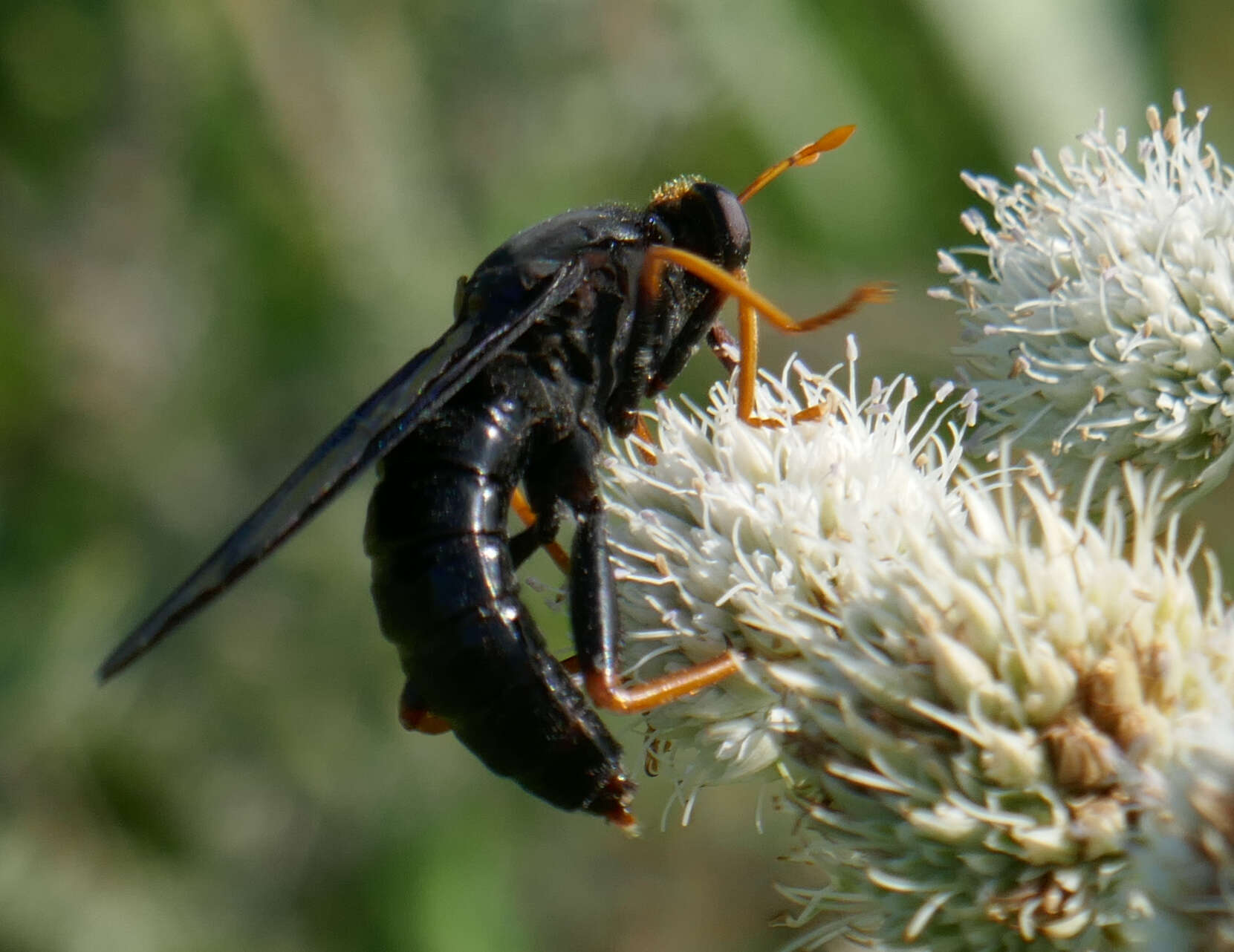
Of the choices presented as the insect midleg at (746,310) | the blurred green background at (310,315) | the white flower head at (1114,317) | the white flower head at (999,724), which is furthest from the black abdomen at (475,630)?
the blurred green background at (310,315)

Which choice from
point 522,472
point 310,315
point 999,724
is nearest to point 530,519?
point 522,472

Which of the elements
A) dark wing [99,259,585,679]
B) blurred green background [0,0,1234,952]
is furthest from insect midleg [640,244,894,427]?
blurred green background [0,0,1234,952]

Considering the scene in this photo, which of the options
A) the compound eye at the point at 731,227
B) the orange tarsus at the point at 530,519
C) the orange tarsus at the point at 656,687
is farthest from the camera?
the compound eye at the point at 731,227

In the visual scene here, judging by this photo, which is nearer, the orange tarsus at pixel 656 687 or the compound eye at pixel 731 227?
the orange tarsus at pixel 656 687

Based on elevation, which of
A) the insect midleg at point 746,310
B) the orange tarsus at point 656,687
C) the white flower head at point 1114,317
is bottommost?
the white flower head at point 1114,317

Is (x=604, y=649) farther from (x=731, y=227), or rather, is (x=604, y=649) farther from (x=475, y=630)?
(x=731, y=227)

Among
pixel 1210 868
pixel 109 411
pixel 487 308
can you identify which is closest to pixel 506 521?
pixel 487 308

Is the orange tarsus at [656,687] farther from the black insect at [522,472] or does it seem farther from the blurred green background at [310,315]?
the blurred green background at [310,315]
